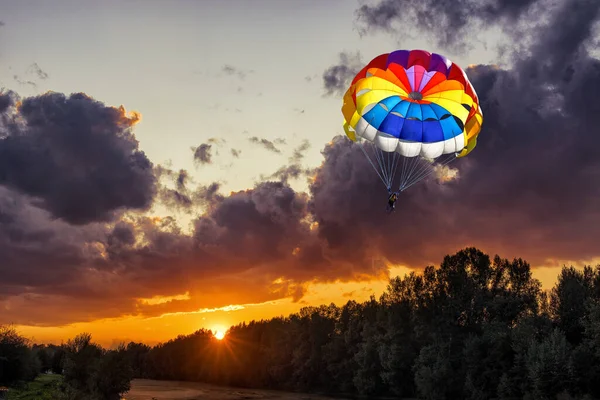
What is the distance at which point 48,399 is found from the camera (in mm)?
60469

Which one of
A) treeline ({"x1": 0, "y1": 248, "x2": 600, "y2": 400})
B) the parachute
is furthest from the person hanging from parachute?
treeline ({"x1": 0, "y1": 248, "x2": 600, "y2": 400})

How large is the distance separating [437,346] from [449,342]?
1.94 m

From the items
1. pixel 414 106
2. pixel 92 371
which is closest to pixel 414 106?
pixel 414 106

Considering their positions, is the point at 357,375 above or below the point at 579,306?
below

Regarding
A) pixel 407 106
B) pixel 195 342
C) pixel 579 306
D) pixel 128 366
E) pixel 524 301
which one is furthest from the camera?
pixel 195 342

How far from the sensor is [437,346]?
80.6 m

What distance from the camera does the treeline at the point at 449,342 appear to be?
58875mm

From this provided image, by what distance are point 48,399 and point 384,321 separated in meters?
56.1

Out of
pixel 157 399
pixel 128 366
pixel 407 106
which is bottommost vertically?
pixel 157 399

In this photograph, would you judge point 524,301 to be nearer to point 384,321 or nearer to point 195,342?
point 384,321

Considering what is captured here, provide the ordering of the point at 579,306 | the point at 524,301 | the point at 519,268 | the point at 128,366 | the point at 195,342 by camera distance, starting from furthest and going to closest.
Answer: the point at 195,342, the point at 519,268, the point at 524,301, the point at 579,306, the point at 128,366

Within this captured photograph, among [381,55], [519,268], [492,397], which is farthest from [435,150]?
[519,268]

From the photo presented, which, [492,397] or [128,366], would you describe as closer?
[128,366]

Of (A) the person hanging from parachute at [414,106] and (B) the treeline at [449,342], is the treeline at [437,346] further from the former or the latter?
(A) the person hanging from parachute at [414,106]
